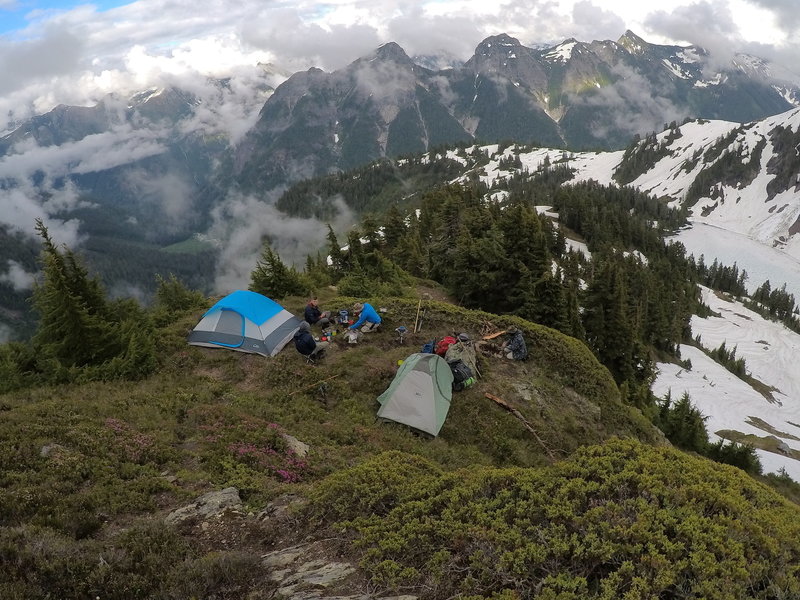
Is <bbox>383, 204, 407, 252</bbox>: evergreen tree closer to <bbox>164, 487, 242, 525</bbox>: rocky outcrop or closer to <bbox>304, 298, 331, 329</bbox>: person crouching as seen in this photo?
<bbox>304, 298, 331, 329</bbox>: person crouching

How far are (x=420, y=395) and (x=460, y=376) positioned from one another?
232 cm

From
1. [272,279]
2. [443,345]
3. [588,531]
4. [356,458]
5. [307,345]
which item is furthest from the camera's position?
[272,279]

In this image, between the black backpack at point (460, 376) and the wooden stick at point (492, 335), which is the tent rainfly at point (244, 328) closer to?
the black backpack at point (460, 376)

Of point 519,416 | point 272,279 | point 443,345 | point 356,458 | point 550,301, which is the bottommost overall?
point 550,301

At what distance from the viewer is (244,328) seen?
68.5 feet

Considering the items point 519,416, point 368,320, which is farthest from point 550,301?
point 519,416

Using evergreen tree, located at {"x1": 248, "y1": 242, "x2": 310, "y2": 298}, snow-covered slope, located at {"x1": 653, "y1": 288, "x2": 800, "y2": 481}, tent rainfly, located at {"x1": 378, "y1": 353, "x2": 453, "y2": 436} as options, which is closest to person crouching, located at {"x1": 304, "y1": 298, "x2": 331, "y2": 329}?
evergreen tree, located at {"x1": 248, "y1": 242, "x2": 310, "y2": 298}

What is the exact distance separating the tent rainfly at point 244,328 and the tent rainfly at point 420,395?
22.2 feet

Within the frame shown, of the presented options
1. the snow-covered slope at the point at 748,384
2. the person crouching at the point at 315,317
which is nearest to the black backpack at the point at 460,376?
the person crouching at the point at 315,317

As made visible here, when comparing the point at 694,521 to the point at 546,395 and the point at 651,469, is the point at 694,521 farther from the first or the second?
the point at 546,395

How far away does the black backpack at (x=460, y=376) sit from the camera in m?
18.2

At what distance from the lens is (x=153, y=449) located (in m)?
11.9

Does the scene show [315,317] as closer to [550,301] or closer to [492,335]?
[492,335]

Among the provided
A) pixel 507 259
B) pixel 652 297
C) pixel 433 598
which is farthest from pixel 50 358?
pixel 652 297
